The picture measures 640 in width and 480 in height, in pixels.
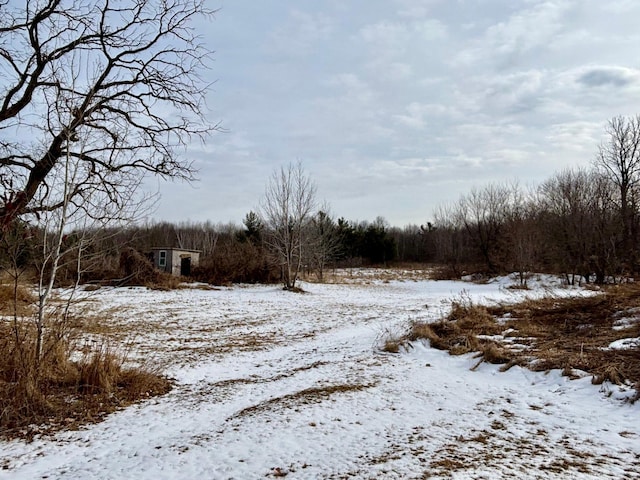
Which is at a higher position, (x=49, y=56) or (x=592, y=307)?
(x=49, y=56)

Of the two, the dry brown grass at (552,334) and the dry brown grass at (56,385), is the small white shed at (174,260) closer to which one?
the dry brown grass at (552,334)

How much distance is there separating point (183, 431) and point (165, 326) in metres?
7.18

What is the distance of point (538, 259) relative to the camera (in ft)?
98.9

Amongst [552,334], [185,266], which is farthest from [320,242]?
[552,334]

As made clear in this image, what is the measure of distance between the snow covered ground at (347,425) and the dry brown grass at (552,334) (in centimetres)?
38

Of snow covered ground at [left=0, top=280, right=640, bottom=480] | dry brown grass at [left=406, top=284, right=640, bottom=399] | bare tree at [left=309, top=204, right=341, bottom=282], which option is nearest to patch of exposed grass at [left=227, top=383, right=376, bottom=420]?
snow covered ground at [left=0, top=280, right=640, bottom=480]

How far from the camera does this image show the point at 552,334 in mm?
8664

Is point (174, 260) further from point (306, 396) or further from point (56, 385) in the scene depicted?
point (306, 396)

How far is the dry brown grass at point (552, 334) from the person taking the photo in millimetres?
6242

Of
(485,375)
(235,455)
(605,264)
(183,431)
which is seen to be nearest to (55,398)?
(183,431)

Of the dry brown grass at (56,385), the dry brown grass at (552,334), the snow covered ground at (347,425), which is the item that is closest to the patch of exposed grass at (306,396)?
the snow covered ground at (347,425)

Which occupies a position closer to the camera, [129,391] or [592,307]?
[129,391]

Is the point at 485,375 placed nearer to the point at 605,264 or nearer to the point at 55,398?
the point at 55,398

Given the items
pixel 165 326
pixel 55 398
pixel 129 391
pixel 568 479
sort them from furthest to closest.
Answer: pixel 165 326
pixel 129 391
pixel 55 398
pixel 568 479
